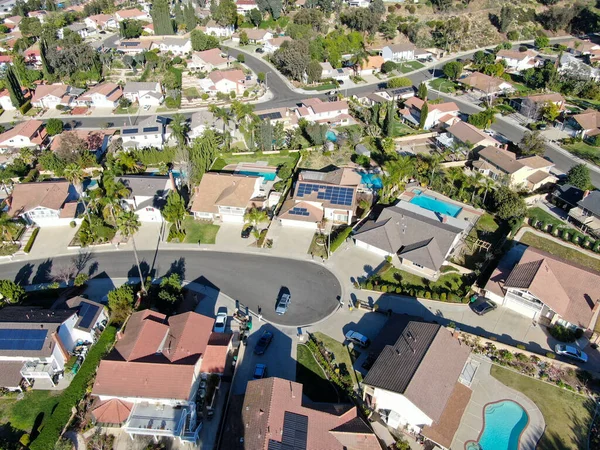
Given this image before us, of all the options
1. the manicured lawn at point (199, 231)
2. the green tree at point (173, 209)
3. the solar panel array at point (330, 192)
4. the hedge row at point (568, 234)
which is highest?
the green tree at point (173, 209)

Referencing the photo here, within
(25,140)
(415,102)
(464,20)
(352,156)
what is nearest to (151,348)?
(352,156)

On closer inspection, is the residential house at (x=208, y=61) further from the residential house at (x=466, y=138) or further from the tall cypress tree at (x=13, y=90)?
the residential house at (x=466, y=138)

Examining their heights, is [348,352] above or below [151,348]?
below

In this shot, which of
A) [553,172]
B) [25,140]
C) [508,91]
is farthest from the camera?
[508,91]

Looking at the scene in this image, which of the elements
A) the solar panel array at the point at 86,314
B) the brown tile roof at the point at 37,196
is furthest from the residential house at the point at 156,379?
the brown tile roof at the point at 37,196

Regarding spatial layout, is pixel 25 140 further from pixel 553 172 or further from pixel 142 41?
pixel 553 172

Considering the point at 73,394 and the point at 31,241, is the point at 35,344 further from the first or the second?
the point at 31,241
